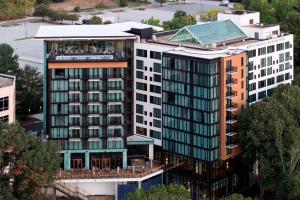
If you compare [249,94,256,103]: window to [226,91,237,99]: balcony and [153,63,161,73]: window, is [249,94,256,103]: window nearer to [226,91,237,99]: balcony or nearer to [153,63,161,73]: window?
[226,91,237,99]: balcony

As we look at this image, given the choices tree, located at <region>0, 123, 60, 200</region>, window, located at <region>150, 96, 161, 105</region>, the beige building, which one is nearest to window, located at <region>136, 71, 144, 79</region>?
window, located at <region>150, 96, 161, 105</region>

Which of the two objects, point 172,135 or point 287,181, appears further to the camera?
point 172,135

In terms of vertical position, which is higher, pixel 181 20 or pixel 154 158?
pixel 181 20

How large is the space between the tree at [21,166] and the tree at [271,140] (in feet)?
46.3

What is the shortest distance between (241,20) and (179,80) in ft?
32.1

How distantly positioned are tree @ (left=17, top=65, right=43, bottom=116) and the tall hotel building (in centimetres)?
1097

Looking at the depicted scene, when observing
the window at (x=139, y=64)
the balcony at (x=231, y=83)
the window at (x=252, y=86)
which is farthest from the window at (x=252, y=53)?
the window at (x=139, y=64)

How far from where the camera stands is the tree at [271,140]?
4506 centimetres

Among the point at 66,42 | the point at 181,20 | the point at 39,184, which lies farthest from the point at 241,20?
the point at 181,20

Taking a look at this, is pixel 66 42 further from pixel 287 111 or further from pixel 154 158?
pixel 287 111

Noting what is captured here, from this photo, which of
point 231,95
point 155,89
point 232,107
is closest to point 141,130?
point 155,89

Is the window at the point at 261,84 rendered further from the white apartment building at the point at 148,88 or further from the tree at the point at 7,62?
the tree at the point at 7,62

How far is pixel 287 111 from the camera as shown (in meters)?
47.0

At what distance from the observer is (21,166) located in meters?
35.8
